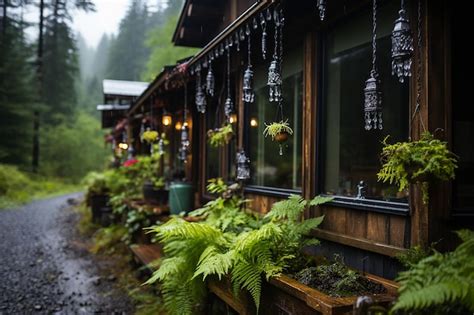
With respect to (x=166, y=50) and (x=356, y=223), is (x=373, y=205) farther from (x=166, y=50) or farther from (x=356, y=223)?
(x=166, y=50)

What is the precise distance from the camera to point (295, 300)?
2895 mm

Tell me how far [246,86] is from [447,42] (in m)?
1.91

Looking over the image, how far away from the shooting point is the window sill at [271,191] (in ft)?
14.7

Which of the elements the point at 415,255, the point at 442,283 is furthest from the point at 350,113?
the point at 442,283

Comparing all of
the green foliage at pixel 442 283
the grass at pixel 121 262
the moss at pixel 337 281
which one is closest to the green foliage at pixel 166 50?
the grass at pixel 121 262

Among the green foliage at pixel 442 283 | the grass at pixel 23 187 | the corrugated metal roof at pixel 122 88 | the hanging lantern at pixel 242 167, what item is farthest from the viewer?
the grass at pixel 23 187

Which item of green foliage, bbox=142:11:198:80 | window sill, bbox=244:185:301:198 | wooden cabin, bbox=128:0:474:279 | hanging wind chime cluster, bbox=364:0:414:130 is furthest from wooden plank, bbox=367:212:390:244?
green foliage, bbox=142:11:198:80

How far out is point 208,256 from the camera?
11.5 ft

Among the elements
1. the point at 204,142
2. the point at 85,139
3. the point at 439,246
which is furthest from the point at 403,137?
the point at 85,139

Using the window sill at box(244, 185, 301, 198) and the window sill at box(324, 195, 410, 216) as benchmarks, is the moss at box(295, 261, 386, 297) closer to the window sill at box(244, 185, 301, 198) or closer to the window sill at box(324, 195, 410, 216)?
the window sill at box(324, 195, 410, 216)

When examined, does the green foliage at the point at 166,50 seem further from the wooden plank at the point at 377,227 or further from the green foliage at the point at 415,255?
the green foliage at the point at 415,255

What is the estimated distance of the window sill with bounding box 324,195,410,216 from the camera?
2.96 meters

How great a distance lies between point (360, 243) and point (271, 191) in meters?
1.62

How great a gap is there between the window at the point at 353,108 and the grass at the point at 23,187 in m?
13.9
